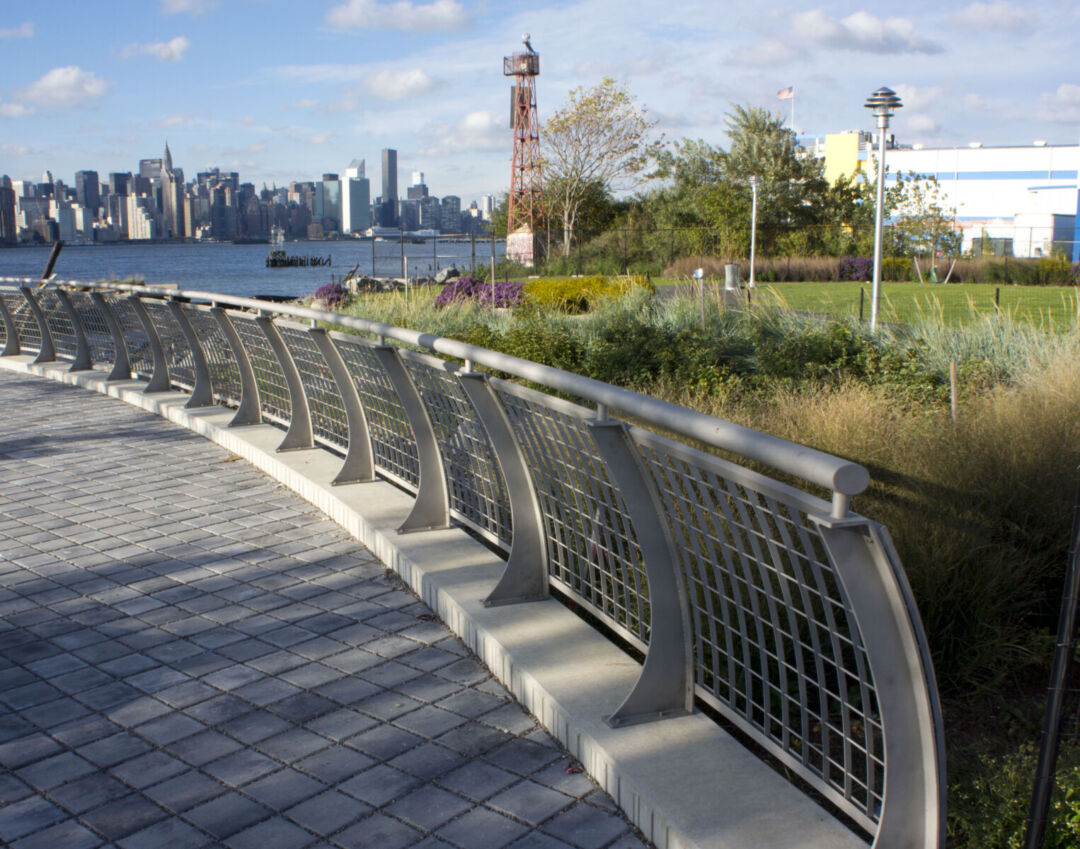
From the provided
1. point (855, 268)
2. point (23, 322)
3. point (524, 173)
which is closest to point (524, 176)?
point (524, 173)

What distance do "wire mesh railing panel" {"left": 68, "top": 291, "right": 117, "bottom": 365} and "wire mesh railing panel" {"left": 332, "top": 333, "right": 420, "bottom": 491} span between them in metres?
6.48

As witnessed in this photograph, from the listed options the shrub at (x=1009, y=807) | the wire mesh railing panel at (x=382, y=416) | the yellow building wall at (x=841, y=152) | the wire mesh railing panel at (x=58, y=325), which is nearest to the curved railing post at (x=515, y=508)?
the wire mesh railing panel at (x=382, y=416)

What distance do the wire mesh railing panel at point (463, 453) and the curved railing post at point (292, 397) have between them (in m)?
2.40

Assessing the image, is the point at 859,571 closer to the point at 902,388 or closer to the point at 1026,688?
the point at 1026,688

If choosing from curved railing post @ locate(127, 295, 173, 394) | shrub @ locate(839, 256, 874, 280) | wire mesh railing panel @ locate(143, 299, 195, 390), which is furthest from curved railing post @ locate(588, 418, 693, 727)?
shrub @ locate(839, 256, 874, 280)

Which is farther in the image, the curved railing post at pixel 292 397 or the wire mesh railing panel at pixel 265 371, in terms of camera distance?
the wire mesh railing panel at pixel 265 371

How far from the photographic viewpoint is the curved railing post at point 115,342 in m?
11.7

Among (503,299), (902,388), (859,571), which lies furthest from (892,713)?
(503,299)

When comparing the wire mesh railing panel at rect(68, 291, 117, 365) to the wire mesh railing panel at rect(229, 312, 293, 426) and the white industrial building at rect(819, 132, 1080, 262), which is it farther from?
the white industrial building at rect(819, 132, 1080, 262)

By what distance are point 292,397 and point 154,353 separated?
12.5 ft

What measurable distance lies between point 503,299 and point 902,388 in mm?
10208

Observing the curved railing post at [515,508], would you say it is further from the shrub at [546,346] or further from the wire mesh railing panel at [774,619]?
the shrub at [546,346]

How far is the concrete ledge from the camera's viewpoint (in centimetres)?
300

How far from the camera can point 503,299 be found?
1912 centimetres
